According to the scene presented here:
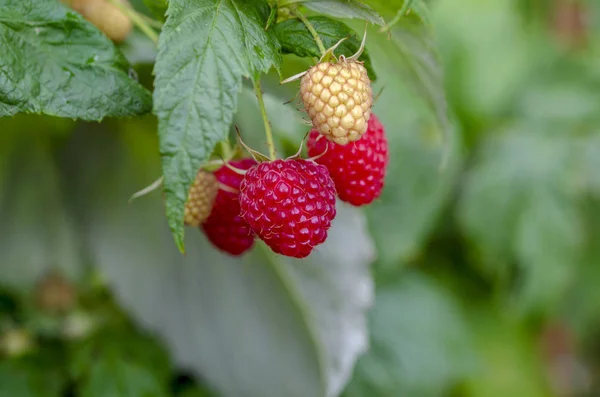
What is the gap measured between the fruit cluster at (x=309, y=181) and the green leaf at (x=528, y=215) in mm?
917

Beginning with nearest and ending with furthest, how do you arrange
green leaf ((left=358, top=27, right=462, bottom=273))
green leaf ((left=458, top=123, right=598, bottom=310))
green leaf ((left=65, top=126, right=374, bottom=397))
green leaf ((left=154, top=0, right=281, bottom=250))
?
green leaf ((left=154, top=0, right=281, bottom=250)) → green leaf ((left=65, top=126, right=374, bottom=397)) → green leaf ((left=358, top=27, right=462, bottom=273)) → green leaf ((left=458, top=123, right=598, bottom=310))

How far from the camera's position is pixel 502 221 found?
5.18ft

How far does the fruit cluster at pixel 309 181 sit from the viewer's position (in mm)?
596

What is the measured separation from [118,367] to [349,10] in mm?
648

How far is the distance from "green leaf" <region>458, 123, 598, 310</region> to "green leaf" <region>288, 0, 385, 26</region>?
3.30ft

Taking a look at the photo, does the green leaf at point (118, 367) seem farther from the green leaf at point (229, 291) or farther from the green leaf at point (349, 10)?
the green leaf at point (349, 10)

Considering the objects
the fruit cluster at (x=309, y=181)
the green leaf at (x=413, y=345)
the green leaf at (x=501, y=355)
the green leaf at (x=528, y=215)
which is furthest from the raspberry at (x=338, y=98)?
the green leaf at (x=501, y=355)

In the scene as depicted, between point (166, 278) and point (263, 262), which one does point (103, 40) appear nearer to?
point (263, 262)

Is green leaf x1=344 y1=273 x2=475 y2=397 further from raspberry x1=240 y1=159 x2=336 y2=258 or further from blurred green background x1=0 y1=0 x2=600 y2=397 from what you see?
raspberry x1=240 y1=159 x2=336 y2=258

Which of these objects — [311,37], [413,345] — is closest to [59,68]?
[311,37]

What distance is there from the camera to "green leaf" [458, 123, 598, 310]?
157 cm

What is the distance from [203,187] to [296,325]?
41 centimetres

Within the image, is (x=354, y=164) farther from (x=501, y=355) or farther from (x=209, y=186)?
(x=501, y=355)

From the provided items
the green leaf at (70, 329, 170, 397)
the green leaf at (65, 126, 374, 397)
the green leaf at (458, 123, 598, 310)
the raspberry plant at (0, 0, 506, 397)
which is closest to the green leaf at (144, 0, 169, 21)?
the raspberry plant at (0, 0, 506, 397)
